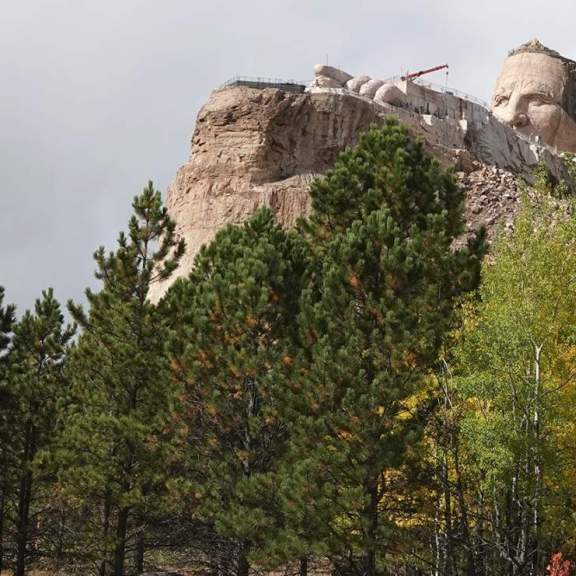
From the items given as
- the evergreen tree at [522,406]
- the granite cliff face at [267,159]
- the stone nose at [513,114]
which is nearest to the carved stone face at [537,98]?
the stone nose at [513,114]

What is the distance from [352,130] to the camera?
A: 60156mm

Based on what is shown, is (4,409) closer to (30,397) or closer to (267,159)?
(30,397)

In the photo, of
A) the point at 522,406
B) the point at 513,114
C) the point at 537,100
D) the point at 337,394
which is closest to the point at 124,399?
the point at 337,394

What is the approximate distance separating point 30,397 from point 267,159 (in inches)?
1317

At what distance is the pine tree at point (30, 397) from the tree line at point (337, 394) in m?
0.12

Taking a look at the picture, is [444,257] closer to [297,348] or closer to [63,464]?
[297,348]

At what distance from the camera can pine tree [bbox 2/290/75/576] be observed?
88.0ft

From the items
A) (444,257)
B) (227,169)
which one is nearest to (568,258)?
(444,257)

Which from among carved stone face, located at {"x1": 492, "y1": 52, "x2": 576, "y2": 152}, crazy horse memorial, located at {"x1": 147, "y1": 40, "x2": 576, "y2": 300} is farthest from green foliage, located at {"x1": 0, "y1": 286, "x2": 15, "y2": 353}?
carved stone face, located at {"x1": 492, "y1": 52, "x2": 576, "y2": 152}

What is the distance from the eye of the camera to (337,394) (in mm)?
18422

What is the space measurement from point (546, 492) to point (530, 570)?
69.8 inches

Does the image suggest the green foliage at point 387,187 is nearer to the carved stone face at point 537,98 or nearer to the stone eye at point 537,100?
the carved stone face at point 537,98

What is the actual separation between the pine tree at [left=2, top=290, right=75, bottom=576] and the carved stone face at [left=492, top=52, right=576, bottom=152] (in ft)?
210

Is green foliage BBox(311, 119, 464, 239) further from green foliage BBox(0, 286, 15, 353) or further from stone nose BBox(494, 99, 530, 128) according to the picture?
stone nose BBox(494, 99, 530, 128)
